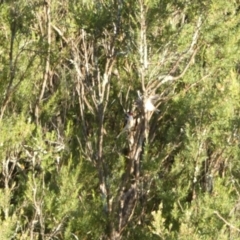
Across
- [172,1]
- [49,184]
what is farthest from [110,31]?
[49,184]

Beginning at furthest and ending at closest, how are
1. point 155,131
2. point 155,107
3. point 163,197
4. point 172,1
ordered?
point 155,131 → point 163,197 → point 155,107 → point 172,1

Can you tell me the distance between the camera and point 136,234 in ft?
15.1

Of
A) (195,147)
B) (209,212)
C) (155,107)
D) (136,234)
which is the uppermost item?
(155,107)

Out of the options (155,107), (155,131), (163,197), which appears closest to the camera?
(155,107)

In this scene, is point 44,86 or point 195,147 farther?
point 44,86

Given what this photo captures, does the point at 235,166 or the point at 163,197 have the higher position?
the point at 235,166

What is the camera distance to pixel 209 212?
416 centimetres

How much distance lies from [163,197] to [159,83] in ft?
3.28

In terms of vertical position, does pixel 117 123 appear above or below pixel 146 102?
below

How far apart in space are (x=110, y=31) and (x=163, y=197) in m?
1.34

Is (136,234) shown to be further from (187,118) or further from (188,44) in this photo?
(188,44)

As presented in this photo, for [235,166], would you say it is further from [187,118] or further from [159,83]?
[159,83]

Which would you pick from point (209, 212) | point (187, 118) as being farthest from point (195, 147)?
point (209, 212)

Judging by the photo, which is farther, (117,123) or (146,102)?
(117,123)
